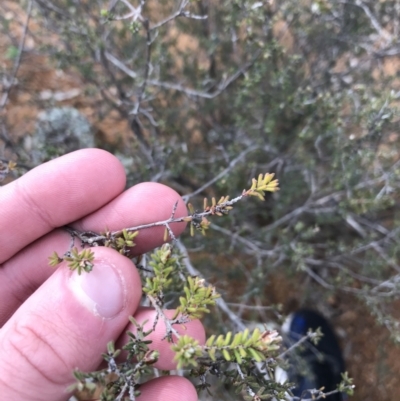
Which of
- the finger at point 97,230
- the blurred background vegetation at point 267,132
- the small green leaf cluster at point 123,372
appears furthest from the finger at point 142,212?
the small green leaf cluster at point 123,372

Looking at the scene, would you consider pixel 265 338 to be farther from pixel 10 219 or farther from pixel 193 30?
pixel 193 30

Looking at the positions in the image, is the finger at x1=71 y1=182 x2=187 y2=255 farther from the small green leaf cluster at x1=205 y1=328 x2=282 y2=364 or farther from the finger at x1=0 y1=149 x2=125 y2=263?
the small green leaf cluster at x1=205 y1=328 x2=282 y2=364

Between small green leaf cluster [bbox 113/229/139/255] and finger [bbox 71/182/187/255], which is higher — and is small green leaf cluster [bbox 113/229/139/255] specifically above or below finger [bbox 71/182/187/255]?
above

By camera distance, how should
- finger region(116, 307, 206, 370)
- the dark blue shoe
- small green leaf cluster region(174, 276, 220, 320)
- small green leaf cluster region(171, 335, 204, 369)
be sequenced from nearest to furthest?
1. small green leaf cluster region(171, 335, 204, 369)
2. small green leaf cluster region(174, 276, 220, 320)
3. finger region(116, 307, 206, 370)
4. the dark blue shoe

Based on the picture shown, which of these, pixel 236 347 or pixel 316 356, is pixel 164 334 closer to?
pixel 236 347

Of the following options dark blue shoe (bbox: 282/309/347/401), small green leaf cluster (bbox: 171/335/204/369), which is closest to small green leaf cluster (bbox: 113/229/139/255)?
small green leaf cluster (bbox: 171/335/204/369)

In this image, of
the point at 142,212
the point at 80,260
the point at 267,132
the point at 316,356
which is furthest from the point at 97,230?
the point at 316,356

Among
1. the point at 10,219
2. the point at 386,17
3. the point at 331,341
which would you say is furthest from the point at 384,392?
the point at 10,219
